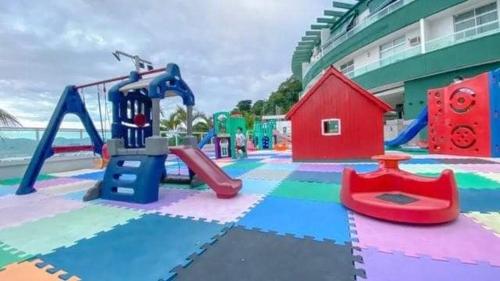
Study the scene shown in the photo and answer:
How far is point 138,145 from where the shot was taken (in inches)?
256

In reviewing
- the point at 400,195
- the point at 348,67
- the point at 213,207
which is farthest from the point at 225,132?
the point at 348,67

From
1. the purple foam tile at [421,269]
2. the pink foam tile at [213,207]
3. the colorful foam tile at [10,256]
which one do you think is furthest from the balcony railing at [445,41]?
the colorful foam tile at [10,256]

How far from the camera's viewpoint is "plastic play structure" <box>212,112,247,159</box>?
1306 centimetres

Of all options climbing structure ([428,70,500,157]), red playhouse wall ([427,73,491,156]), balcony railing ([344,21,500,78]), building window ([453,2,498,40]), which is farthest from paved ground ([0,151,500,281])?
building window ([453,2,498,40])

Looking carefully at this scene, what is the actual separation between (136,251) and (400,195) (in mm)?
3704

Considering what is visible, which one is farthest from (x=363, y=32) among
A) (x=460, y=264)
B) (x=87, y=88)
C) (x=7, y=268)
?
(x=7, y=268)

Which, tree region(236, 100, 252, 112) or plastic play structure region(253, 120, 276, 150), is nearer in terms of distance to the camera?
plastic play structure region(253, 120, 276, 150)

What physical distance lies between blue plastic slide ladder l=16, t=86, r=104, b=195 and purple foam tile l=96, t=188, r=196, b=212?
2.48m

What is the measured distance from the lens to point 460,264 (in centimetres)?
230

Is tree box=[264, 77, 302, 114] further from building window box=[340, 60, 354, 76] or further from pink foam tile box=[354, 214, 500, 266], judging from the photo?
pink foam tile box=[354, 214, 500, 266]

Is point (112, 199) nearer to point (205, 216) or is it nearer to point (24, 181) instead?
point (205, 216)

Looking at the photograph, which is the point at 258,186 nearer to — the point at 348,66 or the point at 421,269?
the point at 421,269

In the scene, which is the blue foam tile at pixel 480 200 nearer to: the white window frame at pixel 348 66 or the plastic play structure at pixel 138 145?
the plastic play structure at pixel 138 145

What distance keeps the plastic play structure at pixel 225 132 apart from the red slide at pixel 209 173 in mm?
7221
